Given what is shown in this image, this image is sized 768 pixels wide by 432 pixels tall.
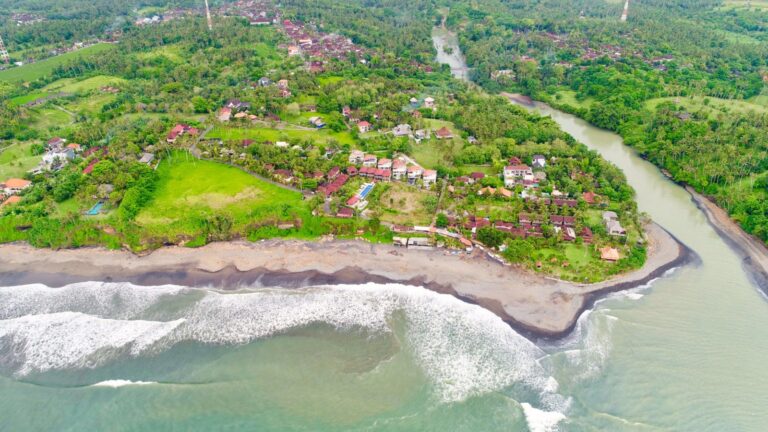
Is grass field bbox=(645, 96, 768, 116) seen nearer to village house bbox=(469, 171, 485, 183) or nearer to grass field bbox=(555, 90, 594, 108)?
grass field bbox=(555, 90, 594, 108)

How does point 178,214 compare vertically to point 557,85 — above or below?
below

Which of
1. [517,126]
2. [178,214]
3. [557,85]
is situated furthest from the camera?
[557,85]

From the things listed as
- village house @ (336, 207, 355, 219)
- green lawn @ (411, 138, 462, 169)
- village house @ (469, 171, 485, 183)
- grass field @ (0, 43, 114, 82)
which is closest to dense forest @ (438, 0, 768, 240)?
village house @ (469, 171, 485, 183)

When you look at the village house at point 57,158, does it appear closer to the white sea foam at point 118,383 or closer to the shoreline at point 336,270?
the shoreline at point 336,270

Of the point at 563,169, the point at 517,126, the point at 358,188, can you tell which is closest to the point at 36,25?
the point at 358,188

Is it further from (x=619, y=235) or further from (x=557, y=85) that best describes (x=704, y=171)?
(x=557, y=85)

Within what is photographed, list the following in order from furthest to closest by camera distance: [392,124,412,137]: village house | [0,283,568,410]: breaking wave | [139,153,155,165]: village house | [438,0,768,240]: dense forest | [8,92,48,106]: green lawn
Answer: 1. [8,92,48,106]: green lawn
2. [392,124,412,137]: village house
3. [139,153,155,165]: village house
4. [438,0,768,240]: dense forest
5. [0,283,568,410]: breaking wave
